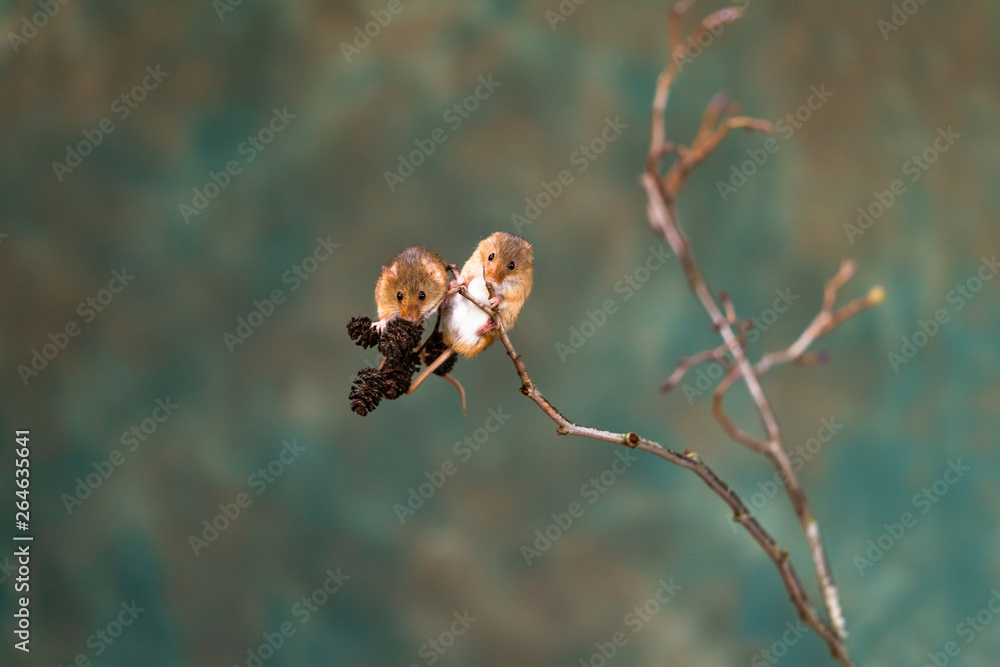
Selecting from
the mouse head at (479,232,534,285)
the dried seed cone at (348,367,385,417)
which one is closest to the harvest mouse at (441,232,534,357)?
the mouse head at (479,232,534,285)

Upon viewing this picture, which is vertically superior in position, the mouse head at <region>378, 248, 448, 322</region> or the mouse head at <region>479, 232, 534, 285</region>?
the mouse head at <region>479, 232, 534, 285</region>

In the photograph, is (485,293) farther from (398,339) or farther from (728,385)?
(728,385)

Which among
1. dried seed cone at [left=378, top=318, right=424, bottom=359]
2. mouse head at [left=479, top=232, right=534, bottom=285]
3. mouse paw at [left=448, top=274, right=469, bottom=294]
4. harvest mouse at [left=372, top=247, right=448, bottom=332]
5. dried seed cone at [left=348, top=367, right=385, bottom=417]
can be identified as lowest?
dried seed cone at [left=348, top=367, right=385, bottom=417]

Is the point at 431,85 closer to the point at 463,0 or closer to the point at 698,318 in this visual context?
the point at 463,0

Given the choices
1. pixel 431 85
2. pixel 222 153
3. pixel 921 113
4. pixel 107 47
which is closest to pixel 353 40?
pixel 431 85

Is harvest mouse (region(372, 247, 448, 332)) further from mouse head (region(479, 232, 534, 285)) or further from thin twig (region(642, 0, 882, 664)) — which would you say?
thin twig (region(642, 0, 882, 664))

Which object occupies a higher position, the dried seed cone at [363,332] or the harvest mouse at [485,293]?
the harvest mouse at [485,293]

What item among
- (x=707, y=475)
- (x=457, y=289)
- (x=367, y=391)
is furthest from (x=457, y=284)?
(x=707, y=475)

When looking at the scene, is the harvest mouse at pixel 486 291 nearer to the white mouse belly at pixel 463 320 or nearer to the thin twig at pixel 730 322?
the white mouse belly at pixel 463 320

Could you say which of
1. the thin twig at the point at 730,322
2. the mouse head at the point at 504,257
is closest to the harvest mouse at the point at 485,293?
the mouse head at the point at 504,257
